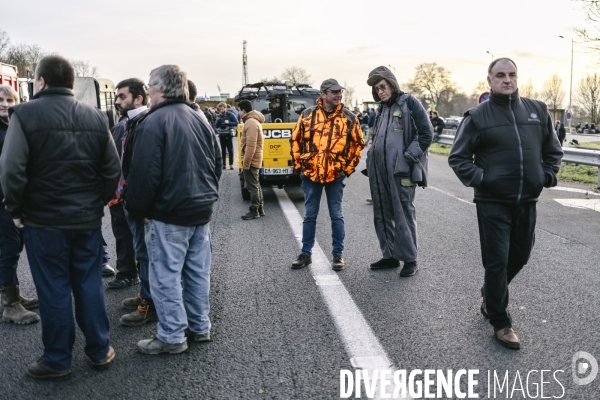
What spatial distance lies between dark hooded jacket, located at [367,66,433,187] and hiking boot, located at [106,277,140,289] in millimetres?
2820

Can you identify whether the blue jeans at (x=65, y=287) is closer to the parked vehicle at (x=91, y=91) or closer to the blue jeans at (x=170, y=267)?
the blue jeans at (x=170, y=267)

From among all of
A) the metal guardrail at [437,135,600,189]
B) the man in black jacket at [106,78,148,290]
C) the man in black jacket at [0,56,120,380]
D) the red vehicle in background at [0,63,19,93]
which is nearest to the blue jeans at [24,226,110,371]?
the man in black jacket at [0,56,120,380]

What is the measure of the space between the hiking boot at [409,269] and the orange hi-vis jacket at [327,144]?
1.15m

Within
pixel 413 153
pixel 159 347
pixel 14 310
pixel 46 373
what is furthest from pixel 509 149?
pixel 14 310

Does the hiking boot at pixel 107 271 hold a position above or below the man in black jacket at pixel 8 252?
below

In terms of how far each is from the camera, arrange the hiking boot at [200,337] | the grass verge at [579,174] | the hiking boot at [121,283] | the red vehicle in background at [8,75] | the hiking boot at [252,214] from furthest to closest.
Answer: the red vehicle in background at [8,75], the grass verge at [579,174], the hiking boot at [252,214], the hiking boot at [121,283], the hiking boot at [200,337]

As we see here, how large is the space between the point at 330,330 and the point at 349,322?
0.75ft

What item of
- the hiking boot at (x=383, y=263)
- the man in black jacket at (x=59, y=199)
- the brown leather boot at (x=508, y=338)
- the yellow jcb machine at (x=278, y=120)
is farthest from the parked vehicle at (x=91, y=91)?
the brown leather boot at (x=508, y=338)

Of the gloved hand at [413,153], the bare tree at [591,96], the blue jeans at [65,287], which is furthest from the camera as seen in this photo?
the bare tree at [591,96]

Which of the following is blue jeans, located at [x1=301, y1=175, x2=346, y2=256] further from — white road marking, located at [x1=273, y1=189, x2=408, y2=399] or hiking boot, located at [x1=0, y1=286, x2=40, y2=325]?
hiking boot, located at [x1=0, y1=286, x2=40, y2=325]

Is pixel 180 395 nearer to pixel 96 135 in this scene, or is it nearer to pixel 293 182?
pixel 96 135

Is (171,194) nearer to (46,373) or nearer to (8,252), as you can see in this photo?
(46,373)

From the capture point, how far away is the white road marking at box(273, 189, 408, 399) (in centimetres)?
373

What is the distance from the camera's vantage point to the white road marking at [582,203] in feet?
33.1
